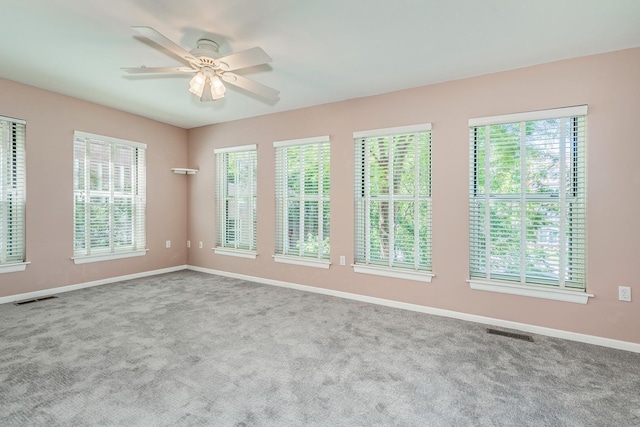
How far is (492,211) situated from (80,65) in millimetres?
4584

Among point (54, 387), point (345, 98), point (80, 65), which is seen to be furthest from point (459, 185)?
point (80, 65)

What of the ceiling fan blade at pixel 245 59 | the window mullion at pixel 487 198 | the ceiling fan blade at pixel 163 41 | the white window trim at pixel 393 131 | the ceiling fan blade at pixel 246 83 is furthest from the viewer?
the white window trim at pixel 393 131

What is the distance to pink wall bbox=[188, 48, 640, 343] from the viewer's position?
8.95ft

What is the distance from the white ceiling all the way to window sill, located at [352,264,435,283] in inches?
86.6

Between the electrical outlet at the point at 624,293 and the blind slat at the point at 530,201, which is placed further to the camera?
the blind slat at the point at 530,201

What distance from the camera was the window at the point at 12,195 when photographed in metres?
3.73

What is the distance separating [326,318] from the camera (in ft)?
11.1

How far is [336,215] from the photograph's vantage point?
167 inches

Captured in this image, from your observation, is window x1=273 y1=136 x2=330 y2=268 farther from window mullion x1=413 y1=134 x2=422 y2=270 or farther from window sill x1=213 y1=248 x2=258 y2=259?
window mullion x1=413 y1=134 x2=422 y2=270

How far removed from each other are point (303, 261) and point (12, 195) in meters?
3.72

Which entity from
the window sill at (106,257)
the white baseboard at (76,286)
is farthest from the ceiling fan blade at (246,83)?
the white baseboard at (76,286)

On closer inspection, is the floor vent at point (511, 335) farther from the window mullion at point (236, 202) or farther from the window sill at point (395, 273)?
the window mullion at point (236, 202)

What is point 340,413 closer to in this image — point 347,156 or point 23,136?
point 347,156

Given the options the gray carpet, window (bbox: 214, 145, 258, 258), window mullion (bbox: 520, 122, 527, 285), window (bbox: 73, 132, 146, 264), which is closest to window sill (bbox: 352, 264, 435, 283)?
the gray carpet
